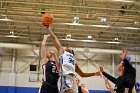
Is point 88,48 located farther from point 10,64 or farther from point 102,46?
point 10,64

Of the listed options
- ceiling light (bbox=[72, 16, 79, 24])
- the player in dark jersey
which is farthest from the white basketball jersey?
ceiling light (bbox=[72, 16, 79, 24])

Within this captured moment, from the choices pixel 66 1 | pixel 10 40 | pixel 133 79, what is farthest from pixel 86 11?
pixel 133 79

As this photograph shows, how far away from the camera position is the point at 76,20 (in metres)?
13.6

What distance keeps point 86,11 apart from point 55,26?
2.73 meters

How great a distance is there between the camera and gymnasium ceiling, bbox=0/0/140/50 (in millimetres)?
12195

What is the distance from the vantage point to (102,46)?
19.0 meters

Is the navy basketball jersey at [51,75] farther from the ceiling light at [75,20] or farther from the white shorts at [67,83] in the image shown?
the ceiling light at [75,20]

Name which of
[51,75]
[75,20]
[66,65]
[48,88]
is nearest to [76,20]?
[75,20]

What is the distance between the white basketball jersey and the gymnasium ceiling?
25.0 ft

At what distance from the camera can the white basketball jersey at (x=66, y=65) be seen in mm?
3668

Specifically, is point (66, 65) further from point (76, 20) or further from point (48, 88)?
point (76, 20)

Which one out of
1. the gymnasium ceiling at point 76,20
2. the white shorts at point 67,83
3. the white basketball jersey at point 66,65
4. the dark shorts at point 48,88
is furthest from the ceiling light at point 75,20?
the white shorts at point 67,83

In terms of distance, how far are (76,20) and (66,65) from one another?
10027 millimetres

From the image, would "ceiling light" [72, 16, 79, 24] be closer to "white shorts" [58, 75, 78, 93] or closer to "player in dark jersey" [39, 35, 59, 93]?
"player in dark jersey" [39, 35, 59, 93]
